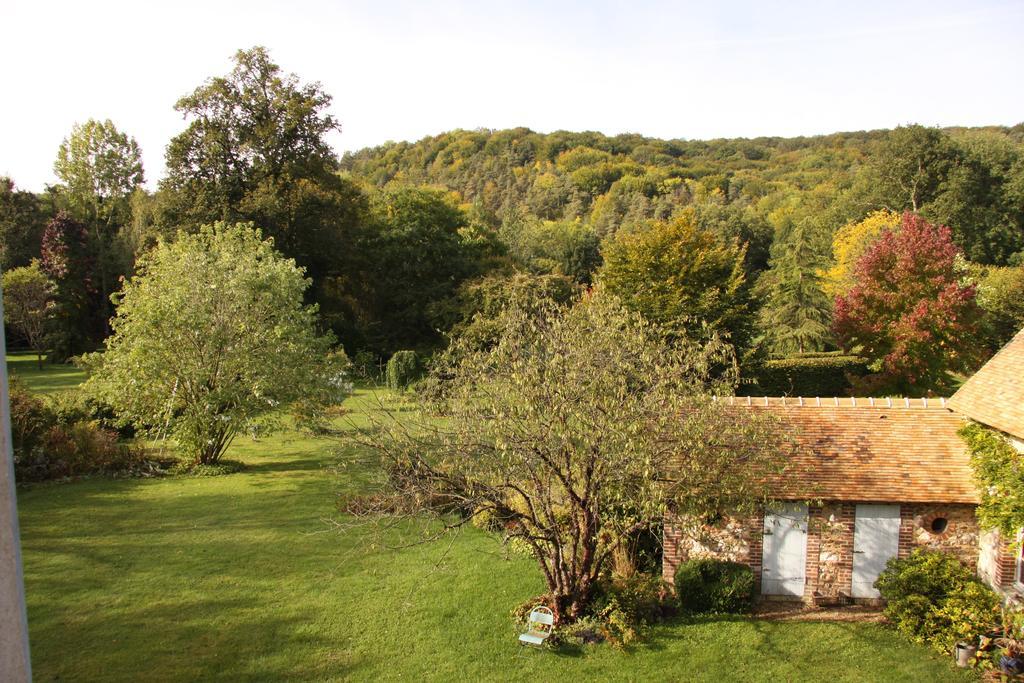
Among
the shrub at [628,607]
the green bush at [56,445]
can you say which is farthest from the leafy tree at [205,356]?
the shrub at [628,607]

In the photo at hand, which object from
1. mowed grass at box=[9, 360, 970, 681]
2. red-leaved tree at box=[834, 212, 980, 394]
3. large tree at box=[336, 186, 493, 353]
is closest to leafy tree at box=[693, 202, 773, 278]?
large tree at box=[336, 186, 493, 353]

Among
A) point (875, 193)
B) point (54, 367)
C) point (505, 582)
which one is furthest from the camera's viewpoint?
point (875, 193)

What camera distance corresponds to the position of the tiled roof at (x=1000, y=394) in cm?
1108

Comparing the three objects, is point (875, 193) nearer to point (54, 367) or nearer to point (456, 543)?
point (456, 543)

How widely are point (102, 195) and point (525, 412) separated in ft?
181

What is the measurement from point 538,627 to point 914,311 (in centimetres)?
1693

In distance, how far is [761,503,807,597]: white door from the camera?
12.2 meters

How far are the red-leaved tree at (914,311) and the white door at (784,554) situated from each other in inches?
471

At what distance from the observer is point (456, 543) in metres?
14.9

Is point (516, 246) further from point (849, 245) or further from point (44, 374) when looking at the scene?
point (44, 374)

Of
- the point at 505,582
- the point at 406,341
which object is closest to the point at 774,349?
the point at 406,341

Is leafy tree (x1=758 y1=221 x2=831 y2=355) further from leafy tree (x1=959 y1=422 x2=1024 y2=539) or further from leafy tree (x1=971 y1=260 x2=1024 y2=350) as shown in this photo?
leafy tree (x1=959 y1=422 x2=1024 y2=539)

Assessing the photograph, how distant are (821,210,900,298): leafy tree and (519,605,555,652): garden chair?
29.8 meters

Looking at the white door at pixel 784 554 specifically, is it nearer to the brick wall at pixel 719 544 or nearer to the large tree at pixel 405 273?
the brick wall at pixel 719 544
